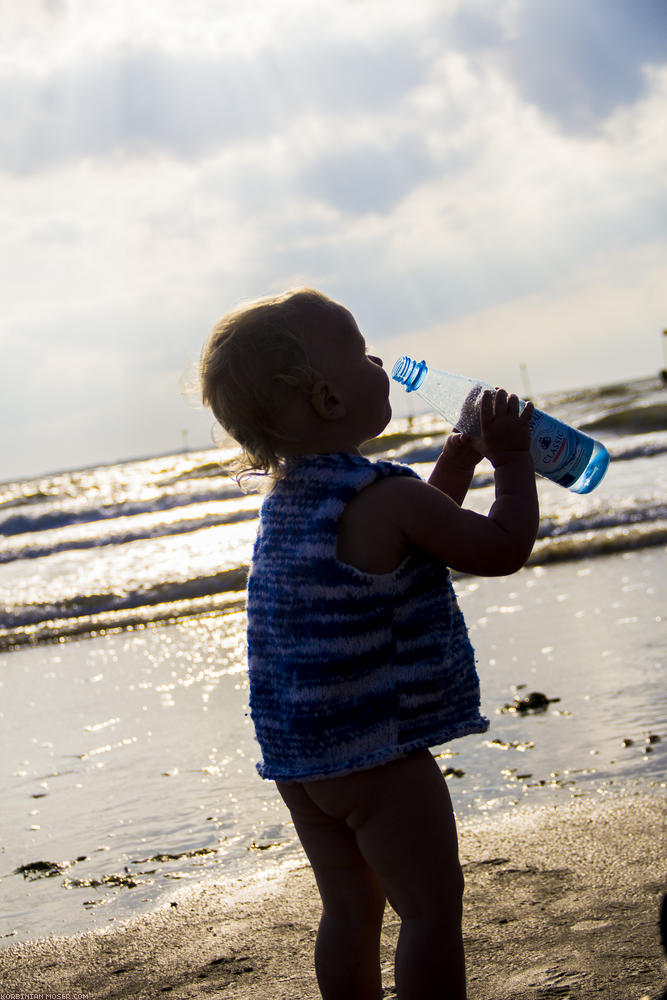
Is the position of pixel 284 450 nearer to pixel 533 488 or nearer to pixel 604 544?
pixel 533 488

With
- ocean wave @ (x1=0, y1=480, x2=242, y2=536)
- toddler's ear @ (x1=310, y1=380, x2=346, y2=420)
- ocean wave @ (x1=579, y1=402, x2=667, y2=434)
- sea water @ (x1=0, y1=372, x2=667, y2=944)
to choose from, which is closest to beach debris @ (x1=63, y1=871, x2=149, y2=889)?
sea water @ (x1=0, y1=372, x2=667, y2=944)

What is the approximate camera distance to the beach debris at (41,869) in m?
3.05

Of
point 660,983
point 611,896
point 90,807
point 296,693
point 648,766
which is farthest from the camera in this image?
point 90,807

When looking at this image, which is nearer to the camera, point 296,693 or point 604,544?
point 296,693

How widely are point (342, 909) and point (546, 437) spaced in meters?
1.01

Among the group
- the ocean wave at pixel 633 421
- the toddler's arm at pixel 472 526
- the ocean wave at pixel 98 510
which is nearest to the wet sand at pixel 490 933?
the toddler's arm at pixel 472 526

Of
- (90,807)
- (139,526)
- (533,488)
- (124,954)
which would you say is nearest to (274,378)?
(533,488)

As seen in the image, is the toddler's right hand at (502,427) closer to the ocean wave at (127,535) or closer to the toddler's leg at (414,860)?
the toddler's leg at (414,860)

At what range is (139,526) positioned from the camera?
15.4 m

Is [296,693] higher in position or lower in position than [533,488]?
lower

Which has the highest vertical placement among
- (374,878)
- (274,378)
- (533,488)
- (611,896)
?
(274,378)

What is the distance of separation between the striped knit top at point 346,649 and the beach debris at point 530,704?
214 cm

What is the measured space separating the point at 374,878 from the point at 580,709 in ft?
6.91

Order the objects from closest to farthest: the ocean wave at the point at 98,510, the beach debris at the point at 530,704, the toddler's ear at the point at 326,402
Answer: the toddler's ear at the point at 326,402 < the beach debris at the point at 530,704 < the ocean wave at the point at 98,510
